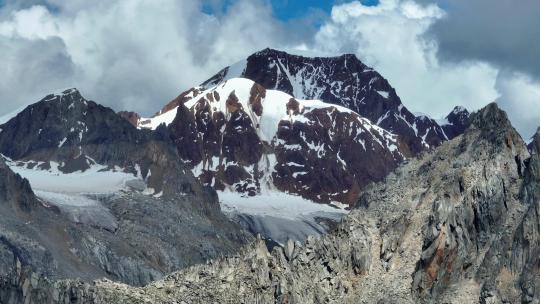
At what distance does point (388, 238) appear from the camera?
142 metres

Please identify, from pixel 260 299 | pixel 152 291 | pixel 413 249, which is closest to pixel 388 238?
pixel 413 249

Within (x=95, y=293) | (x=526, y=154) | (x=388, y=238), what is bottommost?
(x=95, y=293)

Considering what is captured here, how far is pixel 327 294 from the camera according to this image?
137m

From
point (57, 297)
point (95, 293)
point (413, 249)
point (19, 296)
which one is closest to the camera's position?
point (95, 293)

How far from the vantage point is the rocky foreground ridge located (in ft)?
427

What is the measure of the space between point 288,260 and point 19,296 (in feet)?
203

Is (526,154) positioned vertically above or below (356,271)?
above

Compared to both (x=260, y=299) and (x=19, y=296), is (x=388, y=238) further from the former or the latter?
(x=19, y=296)

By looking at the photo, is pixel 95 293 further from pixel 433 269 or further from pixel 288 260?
pixel 433 269

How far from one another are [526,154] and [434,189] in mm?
10781

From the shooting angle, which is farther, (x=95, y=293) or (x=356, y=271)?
(x=356, y=271)

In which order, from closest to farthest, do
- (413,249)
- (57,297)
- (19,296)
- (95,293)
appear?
(95,293) → (413,249) → (57,297) → (19,296)

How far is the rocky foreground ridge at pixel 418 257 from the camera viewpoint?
427ft

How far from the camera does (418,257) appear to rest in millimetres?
137875
